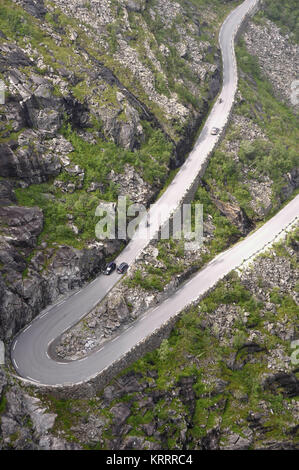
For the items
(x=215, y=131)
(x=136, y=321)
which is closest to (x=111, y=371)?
(x=136, y=321)

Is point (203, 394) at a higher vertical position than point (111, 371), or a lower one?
lower

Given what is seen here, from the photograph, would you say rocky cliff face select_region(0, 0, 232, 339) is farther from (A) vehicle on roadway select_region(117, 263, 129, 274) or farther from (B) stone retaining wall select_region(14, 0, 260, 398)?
(B) stone retaining wall select_region(14, 0, 260, 398)

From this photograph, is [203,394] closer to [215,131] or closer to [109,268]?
[109,268]

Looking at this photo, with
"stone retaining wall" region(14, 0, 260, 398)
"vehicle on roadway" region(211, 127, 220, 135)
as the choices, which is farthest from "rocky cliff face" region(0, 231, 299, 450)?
"vehicle on roadway" region(211, 127, 220, 135)

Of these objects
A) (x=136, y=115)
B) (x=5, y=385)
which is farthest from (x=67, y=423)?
(x=136, y=115)

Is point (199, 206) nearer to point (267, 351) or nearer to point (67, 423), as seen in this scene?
point (267, 351)

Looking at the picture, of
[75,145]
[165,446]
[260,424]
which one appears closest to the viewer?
[165,446]

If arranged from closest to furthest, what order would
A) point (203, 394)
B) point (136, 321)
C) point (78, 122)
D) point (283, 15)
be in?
point (203, 394) < point (136, 321) < point (78, 122) < point (283, 15)
